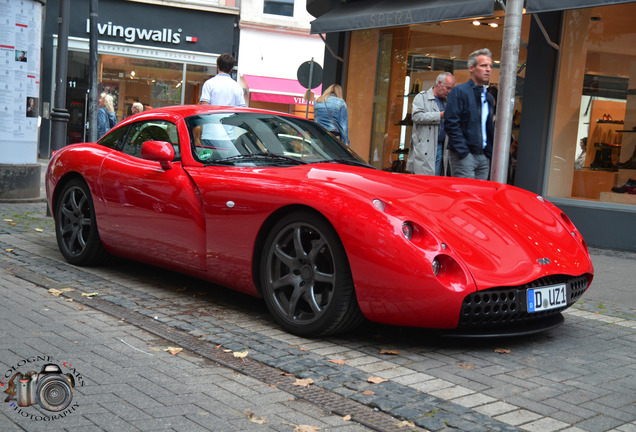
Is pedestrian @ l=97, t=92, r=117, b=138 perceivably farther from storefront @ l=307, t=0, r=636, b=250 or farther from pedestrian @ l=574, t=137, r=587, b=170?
pedestrian @ l=574, t=137, r=587, b=170

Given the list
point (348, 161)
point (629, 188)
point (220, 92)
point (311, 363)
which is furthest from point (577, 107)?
point (311, 363)

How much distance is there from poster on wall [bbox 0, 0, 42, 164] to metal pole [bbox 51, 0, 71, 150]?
33cm

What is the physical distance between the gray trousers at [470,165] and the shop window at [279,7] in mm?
20990

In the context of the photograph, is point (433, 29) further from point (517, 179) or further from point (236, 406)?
point (236, 406)

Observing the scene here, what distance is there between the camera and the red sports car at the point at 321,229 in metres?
4.05

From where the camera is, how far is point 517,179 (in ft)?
34.0

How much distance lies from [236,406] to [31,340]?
145 centimetres

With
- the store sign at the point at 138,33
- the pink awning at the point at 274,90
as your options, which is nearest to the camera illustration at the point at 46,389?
the store sign at the point at 138,33

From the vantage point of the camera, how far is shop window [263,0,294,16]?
89.7ft

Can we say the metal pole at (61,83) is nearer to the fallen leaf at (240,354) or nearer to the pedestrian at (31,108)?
the pedestrian at (31,108)

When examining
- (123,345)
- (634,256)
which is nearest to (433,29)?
(634,256)

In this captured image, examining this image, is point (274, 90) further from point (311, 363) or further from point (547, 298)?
point (311, 363)

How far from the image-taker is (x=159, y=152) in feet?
17.5

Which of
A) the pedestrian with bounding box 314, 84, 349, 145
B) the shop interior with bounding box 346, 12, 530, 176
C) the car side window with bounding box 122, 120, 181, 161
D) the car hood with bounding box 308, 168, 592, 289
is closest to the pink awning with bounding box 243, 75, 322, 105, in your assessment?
the shop interior with bounding box 346, 12, 530, 176
